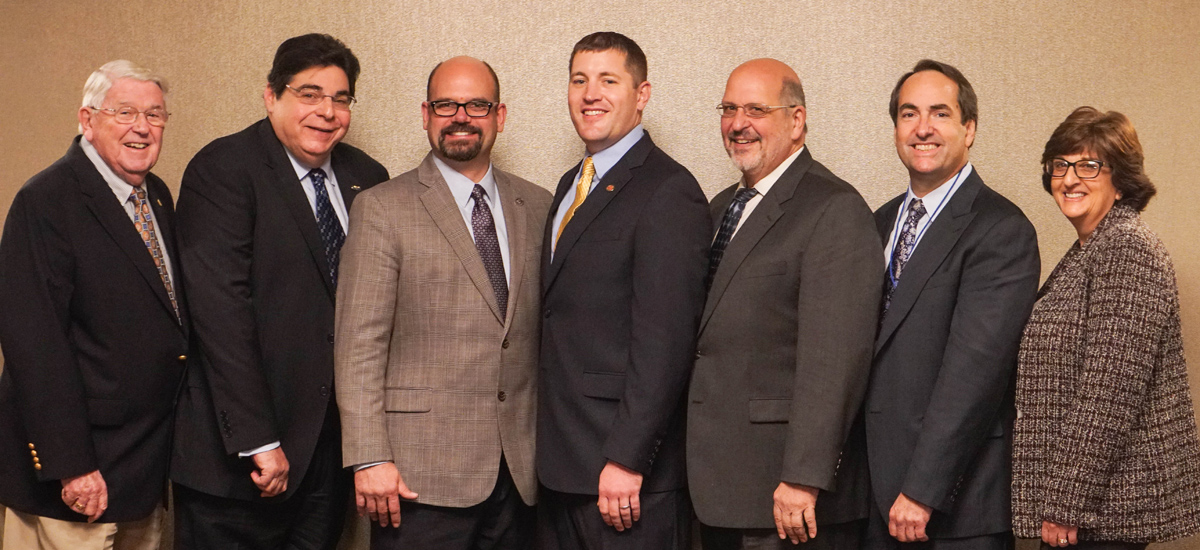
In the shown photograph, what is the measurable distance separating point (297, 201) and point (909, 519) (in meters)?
1.88

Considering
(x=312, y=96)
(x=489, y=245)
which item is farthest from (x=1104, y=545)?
(x=312, y=96)

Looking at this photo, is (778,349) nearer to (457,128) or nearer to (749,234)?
(749,234)

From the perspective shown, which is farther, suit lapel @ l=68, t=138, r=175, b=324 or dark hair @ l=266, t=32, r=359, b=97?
dark hair @ l=266, t=32, r=359, b=97

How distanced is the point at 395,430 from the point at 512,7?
1744 mm

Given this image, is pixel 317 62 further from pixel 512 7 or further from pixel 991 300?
pixel 991 300

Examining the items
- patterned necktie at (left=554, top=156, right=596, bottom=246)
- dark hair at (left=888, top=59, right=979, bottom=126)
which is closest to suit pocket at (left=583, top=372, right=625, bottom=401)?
patterned necktie at (left=554, top=156, right=596, bottom=246)

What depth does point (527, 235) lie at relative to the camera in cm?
280

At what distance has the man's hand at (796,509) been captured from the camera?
240 cm

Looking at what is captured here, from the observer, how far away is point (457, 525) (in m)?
2.65

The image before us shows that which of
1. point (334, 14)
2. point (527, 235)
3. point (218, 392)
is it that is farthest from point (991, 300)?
point (334, 14)

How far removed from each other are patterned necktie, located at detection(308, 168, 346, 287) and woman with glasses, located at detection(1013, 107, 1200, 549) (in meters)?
1.91

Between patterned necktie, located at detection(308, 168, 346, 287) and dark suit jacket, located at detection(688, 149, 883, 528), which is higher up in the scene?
patterned necktie, located at detection(308, 168, 346, 287)

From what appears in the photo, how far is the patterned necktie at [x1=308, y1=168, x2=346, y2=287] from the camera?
9.29 feet

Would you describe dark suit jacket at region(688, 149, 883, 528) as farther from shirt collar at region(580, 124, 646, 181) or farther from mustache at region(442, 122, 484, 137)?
mustache at region(442, 122, 484, 137)
